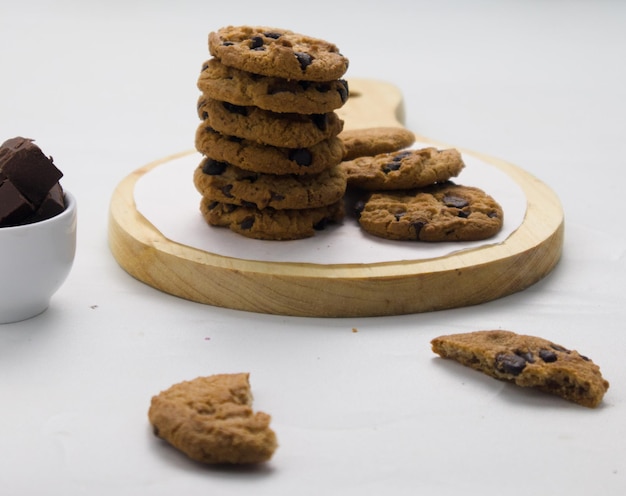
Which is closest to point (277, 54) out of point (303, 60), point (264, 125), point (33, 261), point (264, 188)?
point (303, 60)

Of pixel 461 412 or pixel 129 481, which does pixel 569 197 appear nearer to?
pixel 461 412

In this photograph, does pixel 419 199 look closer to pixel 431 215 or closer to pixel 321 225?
pixel 431 215

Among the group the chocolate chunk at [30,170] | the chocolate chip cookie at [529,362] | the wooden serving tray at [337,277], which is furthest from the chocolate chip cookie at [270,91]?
the chocolate chip cookie at [529,362]

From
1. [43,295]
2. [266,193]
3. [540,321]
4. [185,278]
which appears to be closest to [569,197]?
[540,321]

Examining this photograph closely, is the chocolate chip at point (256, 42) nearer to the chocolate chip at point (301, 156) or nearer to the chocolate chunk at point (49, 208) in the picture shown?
the chocolate chip at point (301, 156)

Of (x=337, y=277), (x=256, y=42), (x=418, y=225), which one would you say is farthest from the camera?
(x=418, y=225)
